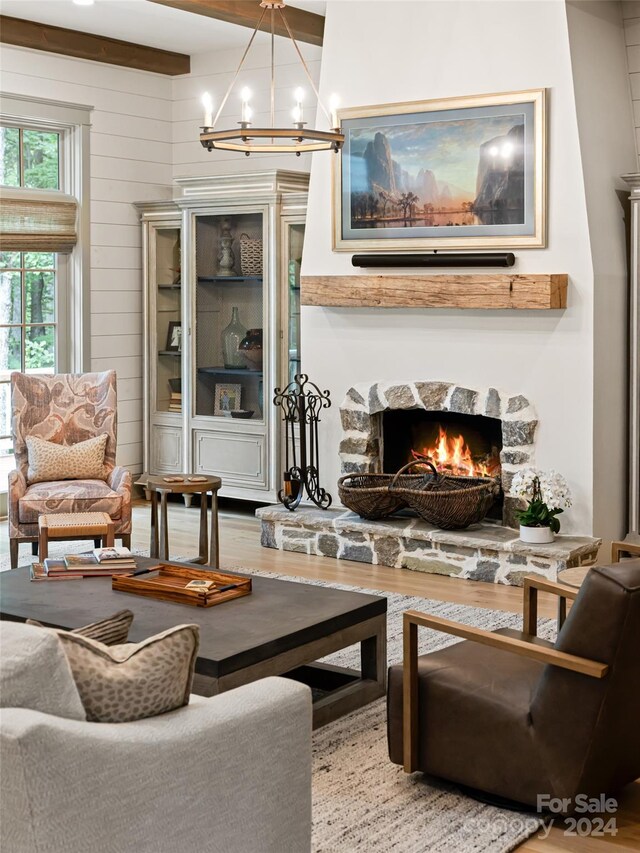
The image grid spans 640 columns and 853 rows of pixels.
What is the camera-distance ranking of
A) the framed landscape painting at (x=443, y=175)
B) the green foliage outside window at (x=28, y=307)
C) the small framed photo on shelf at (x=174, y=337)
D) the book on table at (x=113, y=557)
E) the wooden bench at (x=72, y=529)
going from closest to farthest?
the book on table at (x=113, y=557), the wooden bench at (x=72, y=529), the framed landscape painting at (x=443, y=175), the green foliage outside window at (x=28, y=307), the small framed photo on shelf at (x=174, y=337)

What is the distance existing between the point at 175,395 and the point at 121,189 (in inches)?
59.4

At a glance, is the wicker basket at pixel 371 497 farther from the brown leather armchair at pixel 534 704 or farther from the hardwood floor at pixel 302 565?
the brown leather armchair at pixel 534 704

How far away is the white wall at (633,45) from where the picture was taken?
6012 millimetres

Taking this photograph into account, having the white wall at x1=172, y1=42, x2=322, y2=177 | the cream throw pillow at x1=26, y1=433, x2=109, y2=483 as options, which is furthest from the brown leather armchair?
the white wall at x1=172, y1=42, x2=322, y2=177

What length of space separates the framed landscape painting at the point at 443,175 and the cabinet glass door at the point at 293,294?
2.25 ft

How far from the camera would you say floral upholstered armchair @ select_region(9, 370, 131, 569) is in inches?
219

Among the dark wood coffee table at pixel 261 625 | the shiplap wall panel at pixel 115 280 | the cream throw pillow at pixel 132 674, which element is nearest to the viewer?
the cream throw pillow at pixel 132 674

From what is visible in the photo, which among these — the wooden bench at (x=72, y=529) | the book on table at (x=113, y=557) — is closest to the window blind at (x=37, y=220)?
the wooden bench at (x=72, y=529)

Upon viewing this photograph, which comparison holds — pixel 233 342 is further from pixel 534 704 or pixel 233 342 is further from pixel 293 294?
pixel 534 704

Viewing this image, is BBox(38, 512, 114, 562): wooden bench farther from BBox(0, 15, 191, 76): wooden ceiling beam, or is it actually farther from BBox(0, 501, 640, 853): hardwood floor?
BBox(0, 15, 191, 76): wooden ceiling beam

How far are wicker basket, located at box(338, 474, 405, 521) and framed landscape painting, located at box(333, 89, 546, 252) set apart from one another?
1320 millimetres

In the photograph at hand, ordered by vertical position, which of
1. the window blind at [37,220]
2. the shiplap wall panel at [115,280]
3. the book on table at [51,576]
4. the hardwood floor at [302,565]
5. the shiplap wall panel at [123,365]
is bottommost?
the hardwood floor at [302,565]

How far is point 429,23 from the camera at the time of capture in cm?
Answer: 602

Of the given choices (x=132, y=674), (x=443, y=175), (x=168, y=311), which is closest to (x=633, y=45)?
(x=443, y=175)
